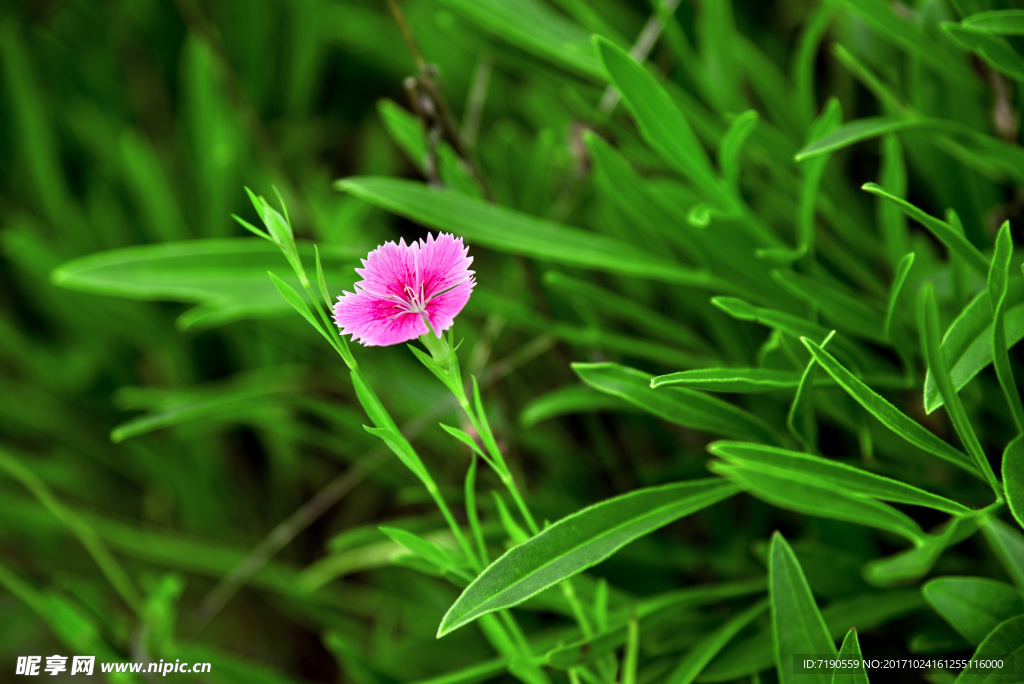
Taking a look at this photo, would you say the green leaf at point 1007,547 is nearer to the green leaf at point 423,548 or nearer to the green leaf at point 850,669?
the green leaf at point 850,669

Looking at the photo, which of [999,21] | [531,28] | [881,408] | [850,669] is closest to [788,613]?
[850,669]

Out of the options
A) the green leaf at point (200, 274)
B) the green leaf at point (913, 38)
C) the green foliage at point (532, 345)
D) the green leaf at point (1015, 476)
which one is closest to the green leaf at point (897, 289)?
the green foliage at point (532, 345)

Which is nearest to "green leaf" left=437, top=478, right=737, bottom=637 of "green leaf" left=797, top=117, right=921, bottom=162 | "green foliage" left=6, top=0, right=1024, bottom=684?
"green foliage" left=6, top=0, right=1024, bottom=684

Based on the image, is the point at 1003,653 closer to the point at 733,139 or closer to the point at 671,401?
the point at 671,401

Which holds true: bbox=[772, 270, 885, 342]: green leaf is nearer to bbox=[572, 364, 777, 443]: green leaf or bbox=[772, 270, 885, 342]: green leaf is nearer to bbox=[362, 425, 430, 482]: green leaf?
bbox=[572, 364, 777, 443]: green leaf

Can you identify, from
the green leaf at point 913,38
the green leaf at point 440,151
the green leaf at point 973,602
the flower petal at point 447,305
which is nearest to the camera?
the flower petal at point 447,305

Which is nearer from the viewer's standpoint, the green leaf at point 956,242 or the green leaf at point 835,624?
the green leaf at point 956,242
